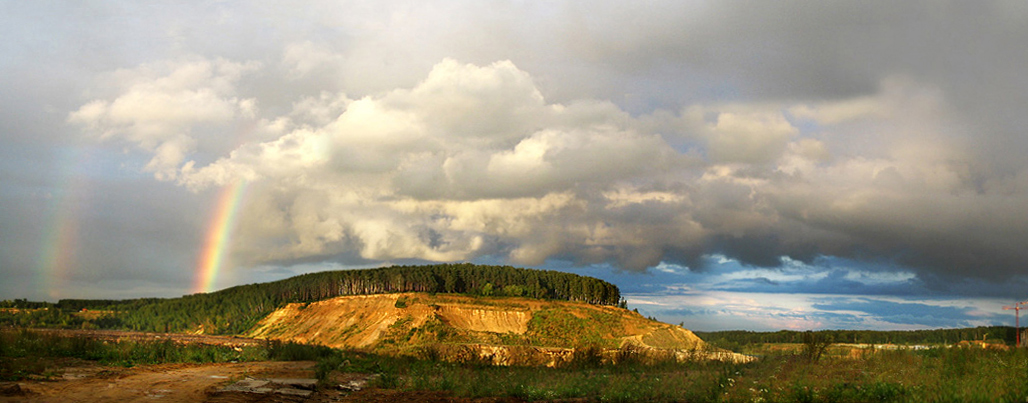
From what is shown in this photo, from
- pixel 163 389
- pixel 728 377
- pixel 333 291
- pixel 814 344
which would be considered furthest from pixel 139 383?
pixel 333 291

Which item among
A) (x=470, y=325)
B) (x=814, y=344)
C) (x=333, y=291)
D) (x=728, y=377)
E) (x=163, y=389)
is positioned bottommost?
(x=470, y=325)

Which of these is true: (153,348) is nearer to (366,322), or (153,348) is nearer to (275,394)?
(275,394)

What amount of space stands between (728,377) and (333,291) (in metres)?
132

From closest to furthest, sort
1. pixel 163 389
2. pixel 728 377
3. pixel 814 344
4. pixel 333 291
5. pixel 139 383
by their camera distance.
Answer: pixel 163 389, pixel 139 383, pixel 728 377, pixel 814 344, pixel 333 291

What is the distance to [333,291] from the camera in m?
140

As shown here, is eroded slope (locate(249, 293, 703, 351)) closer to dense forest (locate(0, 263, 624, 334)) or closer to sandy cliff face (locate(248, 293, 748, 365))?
sandy cliff face (locate(248, 293, 748, 365))

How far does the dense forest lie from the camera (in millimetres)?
132875

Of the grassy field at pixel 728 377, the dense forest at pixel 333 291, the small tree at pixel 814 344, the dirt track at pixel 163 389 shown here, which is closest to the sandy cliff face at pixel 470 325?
the dense forest at pixel 333 291

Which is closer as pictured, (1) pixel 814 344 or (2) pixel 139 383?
(2) pixel 139 383

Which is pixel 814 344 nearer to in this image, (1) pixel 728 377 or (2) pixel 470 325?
(1) pixel 728 377

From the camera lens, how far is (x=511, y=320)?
10369cm

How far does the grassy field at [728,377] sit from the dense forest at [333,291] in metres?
104

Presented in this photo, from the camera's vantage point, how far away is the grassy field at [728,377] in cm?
1460

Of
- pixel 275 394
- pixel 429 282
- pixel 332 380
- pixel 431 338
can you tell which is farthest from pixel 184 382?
pixel 429 282
